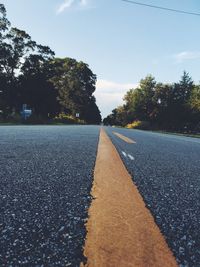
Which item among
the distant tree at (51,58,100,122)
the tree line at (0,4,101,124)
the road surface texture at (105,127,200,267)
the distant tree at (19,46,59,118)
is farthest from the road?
the distant tree at (51,58,100,122)

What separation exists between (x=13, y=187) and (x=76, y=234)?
1.11 meters

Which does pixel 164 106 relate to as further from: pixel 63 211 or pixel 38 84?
pixel 63 211

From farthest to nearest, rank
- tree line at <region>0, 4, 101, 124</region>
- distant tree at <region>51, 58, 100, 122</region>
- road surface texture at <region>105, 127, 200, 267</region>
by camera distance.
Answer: distant tree at <region>51, 58, 100, 122</region>
tree line at <region>0, 4, 101, 124</region>
road surface texture at <region>105, 127, 200, 267</region>

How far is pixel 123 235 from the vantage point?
140 centimetres

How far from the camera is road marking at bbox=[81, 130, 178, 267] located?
116 cm

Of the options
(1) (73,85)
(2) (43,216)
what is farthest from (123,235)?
(1) (73,85)

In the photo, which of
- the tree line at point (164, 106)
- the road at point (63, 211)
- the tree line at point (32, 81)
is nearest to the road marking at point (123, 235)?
the road at point (63, 211)

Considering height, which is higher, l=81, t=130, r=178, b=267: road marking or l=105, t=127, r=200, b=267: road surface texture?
l=81, t=130, r=178, b=267: road marking

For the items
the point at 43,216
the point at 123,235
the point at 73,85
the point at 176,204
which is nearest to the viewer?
the point at 123,235

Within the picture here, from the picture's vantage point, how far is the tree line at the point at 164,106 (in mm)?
66875

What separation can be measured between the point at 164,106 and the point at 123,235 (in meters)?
81.5

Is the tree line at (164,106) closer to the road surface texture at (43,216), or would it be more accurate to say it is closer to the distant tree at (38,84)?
the distant tree at (38,84)

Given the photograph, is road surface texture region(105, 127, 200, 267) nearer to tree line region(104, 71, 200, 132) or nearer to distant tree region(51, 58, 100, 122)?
tree line region(104, 71, 200, 132)

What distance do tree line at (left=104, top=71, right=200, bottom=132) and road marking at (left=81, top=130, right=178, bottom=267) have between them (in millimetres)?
51669
